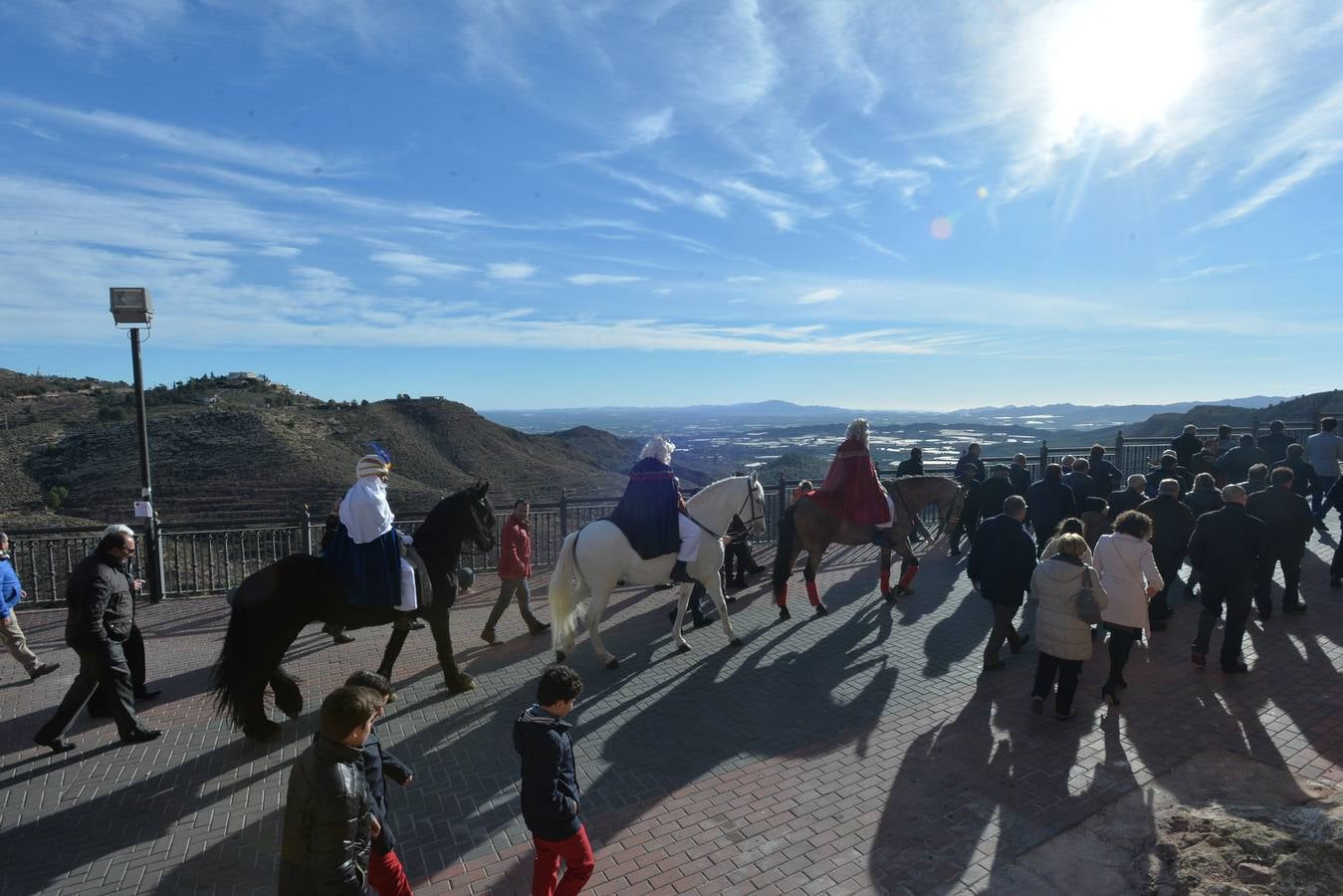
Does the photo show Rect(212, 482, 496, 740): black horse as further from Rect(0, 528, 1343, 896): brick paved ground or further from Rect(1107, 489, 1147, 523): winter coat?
Rect(1107, 489, 1147, 523): winter coat

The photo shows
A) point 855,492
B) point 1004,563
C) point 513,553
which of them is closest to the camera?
point 1004,563

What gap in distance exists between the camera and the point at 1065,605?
5.75m

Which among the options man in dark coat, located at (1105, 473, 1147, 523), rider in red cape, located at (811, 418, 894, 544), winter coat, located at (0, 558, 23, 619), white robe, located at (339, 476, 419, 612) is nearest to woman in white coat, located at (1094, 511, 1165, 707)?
man in dark coat, located at (1105, 473, 1147, 523)

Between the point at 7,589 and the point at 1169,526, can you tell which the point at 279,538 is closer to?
the point at 7,589

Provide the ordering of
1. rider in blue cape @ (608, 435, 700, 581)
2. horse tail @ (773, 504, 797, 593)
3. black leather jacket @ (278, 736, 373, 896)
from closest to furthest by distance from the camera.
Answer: black leather jacket @ (278, 736, 373, 896), rider in blue cape @ (608, 435, 700, 581), horse tail @ (773, 504, 797, 593)

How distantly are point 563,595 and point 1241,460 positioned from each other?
1151 centimetres

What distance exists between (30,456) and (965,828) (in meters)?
42.6

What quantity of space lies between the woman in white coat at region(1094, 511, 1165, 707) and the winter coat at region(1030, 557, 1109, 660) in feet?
1.74

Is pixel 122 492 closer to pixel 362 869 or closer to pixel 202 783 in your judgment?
pixel 202 783

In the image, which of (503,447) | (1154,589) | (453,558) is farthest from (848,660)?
(503,447)

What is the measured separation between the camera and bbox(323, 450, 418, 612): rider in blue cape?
591cm

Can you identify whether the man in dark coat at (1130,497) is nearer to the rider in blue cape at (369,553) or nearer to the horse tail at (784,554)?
the horse tail at (784,554)

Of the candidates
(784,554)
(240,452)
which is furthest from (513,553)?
(240,452)

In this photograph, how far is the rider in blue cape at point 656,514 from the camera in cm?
770
